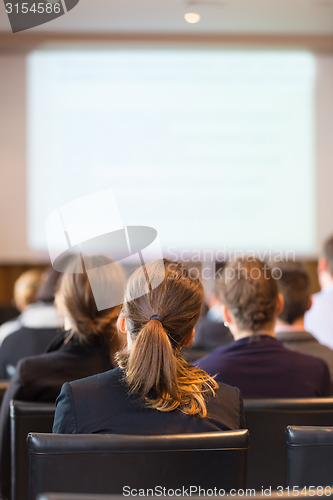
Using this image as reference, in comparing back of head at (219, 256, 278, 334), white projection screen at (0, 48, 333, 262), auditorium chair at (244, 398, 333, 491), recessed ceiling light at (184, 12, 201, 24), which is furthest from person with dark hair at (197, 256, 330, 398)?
recessed ceiling light at (184, 12, 201, 24)

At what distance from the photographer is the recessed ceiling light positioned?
195 inches

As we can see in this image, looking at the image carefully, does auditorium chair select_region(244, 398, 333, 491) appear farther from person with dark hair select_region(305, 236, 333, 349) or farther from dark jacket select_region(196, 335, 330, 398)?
person with dark hair select_region(305, 236, 333, 349)

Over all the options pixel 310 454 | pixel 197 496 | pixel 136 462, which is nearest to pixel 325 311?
pixel 310 454

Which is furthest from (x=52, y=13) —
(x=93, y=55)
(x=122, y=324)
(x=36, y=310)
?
(x=122, y=324)

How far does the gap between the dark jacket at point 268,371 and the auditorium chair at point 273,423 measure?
241 mm

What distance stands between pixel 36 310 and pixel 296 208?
10.1 ft

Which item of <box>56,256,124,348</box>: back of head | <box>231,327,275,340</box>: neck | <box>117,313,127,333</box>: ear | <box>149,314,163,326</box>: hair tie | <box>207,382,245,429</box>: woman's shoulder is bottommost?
<box>231,327,275,340</box>: neck

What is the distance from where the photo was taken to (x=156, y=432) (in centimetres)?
119

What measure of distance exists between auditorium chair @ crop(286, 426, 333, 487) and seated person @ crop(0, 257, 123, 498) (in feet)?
2.62

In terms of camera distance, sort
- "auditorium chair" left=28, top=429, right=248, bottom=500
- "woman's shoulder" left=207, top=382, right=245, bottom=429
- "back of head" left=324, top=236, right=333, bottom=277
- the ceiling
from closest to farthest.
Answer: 1. "auditorium chair" left=28, top=429, right=248, bottom=500
2. "woman's shoulder" left=207, top=382, right=245, bottom=429
3. "back of head" left=324, top=236, right=333, bottom=277
4. the ceiling

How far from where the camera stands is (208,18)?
488 centimetres

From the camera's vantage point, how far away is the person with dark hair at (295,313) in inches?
90.8

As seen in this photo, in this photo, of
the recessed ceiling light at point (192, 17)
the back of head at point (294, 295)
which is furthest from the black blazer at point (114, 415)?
the recessed ceiling light at point (192, 17)

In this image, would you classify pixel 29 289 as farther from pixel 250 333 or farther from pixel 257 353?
pixel 257 353
